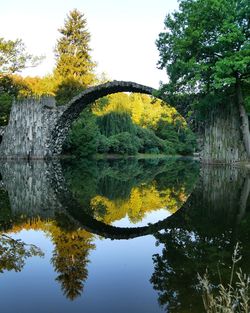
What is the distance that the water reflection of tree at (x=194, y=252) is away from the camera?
154 inches

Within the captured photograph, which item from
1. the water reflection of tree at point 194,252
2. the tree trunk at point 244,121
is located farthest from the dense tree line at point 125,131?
the water reflection of tree at point 194,252

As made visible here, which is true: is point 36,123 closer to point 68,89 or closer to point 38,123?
point 38,123

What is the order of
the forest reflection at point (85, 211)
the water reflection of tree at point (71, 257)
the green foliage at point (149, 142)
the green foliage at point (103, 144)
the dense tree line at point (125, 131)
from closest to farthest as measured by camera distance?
the water reflection of tree at point (71, 257) < the forest reflection at point (85, 211) < the dense tree line at point (125, 131) < the green foliage at point (103, 144) < the green foliage at point (149, 142)

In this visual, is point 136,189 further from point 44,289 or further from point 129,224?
point 44,289

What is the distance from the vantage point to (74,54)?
148 feet

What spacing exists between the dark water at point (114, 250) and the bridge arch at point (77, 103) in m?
20.7

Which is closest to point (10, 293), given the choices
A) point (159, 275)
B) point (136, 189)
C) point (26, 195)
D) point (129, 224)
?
point (159, 275)

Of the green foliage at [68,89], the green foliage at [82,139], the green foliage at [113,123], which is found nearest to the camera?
the green foliage at [82,139]

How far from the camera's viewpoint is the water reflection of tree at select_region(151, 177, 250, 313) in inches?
154

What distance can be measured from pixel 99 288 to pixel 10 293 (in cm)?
79

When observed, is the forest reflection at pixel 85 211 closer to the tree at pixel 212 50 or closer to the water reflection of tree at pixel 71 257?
the water reflection of tree at pixel 71 257

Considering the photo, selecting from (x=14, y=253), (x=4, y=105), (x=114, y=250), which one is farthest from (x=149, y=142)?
(x=14, y=253)

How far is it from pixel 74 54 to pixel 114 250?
4142 centimetres

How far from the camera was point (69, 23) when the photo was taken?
150ft
